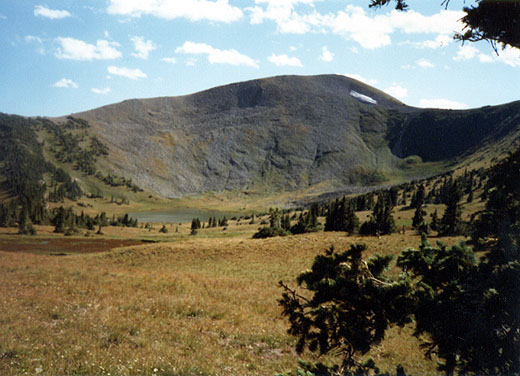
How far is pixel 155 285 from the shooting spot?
19.2m

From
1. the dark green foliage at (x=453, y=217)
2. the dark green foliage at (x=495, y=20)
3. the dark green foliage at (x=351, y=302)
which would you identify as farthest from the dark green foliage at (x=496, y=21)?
the dark green foliage at (x=453, y=217)

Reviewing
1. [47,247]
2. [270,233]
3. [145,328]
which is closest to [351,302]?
[145,328]

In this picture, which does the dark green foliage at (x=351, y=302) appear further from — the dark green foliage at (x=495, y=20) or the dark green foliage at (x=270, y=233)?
the dark green foliage at (x=270, y=233)

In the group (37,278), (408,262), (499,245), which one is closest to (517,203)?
(499,245)

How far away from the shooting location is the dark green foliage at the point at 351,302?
6305mm

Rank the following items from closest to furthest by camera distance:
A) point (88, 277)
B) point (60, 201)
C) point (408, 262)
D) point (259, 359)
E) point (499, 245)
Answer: point (499, 245) < point (408, 262) < point (259, 359) < point (88, 277) < point (60, 201)

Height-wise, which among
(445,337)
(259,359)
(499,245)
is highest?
(499,245)

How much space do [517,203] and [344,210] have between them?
2610 inches

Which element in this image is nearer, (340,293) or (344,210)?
(340,293)

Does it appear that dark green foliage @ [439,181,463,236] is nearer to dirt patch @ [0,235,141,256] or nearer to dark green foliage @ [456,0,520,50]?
dark green foliage @ [456,0,520,50]

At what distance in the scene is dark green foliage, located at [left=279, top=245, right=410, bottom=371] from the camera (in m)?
6.30

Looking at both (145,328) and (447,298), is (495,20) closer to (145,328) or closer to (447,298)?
(447,298)

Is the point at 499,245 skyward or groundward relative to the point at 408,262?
skyward

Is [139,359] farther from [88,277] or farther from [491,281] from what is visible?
[88,277]
